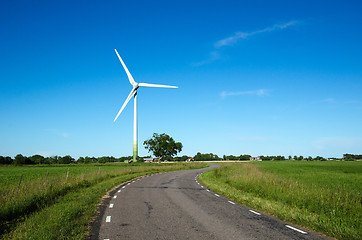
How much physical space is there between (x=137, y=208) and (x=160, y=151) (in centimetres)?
8859

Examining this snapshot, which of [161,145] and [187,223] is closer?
[187,223]

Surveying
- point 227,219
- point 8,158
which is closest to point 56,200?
point 227,219

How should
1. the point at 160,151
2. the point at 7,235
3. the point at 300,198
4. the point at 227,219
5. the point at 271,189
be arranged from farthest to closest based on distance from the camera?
1. the point at 160,151
2. the point at 271,189
3. the point at 300,198
4. the point at 227,219
5. the point at 7,235

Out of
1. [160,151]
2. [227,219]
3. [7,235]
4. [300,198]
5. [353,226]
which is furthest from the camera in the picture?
[160,151]

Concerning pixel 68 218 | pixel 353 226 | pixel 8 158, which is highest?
pixel 8 158

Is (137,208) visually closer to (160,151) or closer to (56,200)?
(56,200)

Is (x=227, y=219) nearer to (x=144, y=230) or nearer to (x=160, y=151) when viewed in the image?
(x=144, y=230)

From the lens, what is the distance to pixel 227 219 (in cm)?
830

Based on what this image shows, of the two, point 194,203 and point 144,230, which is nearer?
point 144,230

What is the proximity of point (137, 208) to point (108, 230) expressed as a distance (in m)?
3.23

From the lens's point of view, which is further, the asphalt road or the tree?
the tree

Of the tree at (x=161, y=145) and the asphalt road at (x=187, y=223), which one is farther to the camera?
the tree at (x=161, y=145)

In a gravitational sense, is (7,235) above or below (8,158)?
below

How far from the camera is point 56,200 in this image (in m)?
11.5
